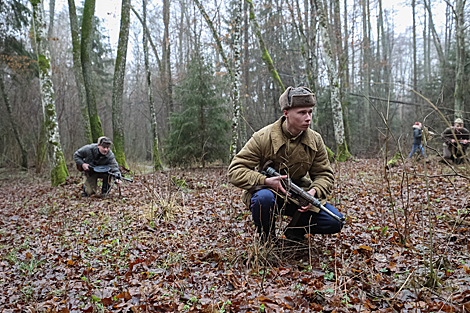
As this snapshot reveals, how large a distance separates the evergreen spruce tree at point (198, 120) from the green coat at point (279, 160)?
9.93m

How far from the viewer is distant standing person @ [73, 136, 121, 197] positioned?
6.97 meters

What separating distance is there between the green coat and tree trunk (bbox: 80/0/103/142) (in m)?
9.63

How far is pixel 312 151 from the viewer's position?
3236 mm

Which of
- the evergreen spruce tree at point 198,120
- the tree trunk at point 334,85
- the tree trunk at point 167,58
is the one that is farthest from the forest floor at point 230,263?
the tree trunk at point 167,58

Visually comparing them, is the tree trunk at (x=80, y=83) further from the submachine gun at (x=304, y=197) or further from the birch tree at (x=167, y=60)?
the submachine gun at (x=304, y=197)

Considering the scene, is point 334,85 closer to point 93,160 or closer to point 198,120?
point 198,120

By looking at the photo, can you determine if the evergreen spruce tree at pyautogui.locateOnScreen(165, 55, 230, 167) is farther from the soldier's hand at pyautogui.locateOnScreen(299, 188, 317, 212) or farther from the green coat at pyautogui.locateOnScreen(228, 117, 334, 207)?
the soldier's hand at pyautogui.locateOnScreen(299, 188, 317, 212)

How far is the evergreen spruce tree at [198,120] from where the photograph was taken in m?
13.2

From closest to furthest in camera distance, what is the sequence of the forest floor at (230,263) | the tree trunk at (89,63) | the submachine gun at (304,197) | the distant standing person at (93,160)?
the forest floor at (230,263)
the submachine gun at (304,197)
the distant standing person at (93,160)
the tree trunk at (89,63)

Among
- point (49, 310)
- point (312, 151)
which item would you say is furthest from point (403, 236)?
point (49, 310)

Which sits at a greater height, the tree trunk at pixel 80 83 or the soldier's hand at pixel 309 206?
the tree trunk at pixel 80 83

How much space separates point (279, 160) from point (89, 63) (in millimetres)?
10759

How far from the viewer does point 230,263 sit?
129 inches

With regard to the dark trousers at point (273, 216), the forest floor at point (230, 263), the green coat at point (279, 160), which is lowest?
the forest floor at point (230, 263)
